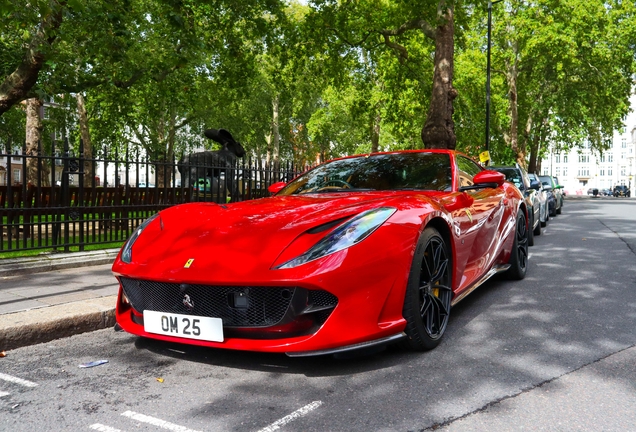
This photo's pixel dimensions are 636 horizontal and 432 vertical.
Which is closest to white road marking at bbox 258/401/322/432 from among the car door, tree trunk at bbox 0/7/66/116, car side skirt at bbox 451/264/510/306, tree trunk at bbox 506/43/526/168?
car side skirt at bbox 451/264/510/306

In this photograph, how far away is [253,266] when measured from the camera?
9.66ft

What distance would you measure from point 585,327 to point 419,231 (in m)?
1.67

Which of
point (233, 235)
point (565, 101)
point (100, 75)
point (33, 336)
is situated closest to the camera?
point (233, 235)

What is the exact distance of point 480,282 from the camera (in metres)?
4.65

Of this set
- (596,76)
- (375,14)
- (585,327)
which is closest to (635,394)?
(585,327)

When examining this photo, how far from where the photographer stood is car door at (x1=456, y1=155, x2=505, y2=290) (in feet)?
13.7

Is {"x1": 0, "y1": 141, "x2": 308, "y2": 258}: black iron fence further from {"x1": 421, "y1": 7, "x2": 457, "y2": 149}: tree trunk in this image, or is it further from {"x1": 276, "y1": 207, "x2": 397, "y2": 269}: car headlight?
{"x1": 421, "y1": 7, "x2": 457, "y2": 149}: tree trunk

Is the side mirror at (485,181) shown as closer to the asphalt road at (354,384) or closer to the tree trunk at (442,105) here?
the asphalt road at (354,384)

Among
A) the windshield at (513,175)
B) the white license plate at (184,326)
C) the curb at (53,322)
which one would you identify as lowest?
the curb at (53,322)

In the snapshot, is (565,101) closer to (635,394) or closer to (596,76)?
(596,76)

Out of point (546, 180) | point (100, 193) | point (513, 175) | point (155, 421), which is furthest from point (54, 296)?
point (546, 180)

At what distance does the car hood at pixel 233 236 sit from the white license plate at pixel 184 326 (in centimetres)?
Result: 22

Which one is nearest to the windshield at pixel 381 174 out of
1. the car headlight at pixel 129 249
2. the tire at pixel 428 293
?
the tire at pixel 428 293

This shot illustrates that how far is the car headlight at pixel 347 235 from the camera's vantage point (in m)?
2.94
